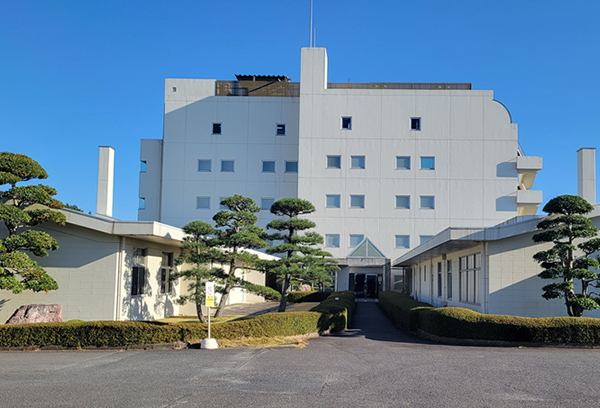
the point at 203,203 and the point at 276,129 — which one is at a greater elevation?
the point at 276,129

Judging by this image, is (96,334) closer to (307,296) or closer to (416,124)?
(307,296)

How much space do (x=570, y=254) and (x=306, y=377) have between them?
379 inches

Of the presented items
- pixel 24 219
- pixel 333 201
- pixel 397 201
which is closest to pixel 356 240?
pixel 333 201

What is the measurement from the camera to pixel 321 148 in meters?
44.6

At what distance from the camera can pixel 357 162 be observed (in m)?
44.6

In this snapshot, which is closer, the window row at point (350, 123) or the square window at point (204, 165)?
the window row at point (350, 123)

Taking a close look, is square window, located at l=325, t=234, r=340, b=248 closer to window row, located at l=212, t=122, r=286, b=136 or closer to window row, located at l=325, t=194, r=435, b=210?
window row, located at l=325, t=194, r=435, b=210

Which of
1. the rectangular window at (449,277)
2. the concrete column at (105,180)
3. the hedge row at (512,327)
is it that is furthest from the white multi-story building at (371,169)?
the hedge row at (512,327)

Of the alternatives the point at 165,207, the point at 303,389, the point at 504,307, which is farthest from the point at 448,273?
the point at 165,207

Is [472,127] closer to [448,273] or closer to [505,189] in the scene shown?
[505,189]

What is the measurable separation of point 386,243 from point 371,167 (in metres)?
6.18

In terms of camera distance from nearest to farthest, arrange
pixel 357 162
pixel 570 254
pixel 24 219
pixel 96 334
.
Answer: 1. pixel 96 334
2. pixel 570 254
3. pixel 24 219
4. pixel 357 162

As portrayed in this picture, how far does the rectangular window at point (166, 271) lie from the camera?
2270 centimetres

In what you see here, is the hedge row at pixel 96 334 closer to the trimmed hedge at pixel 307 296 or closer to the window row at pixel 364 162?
the trimmed hedge at pixel 307 296
